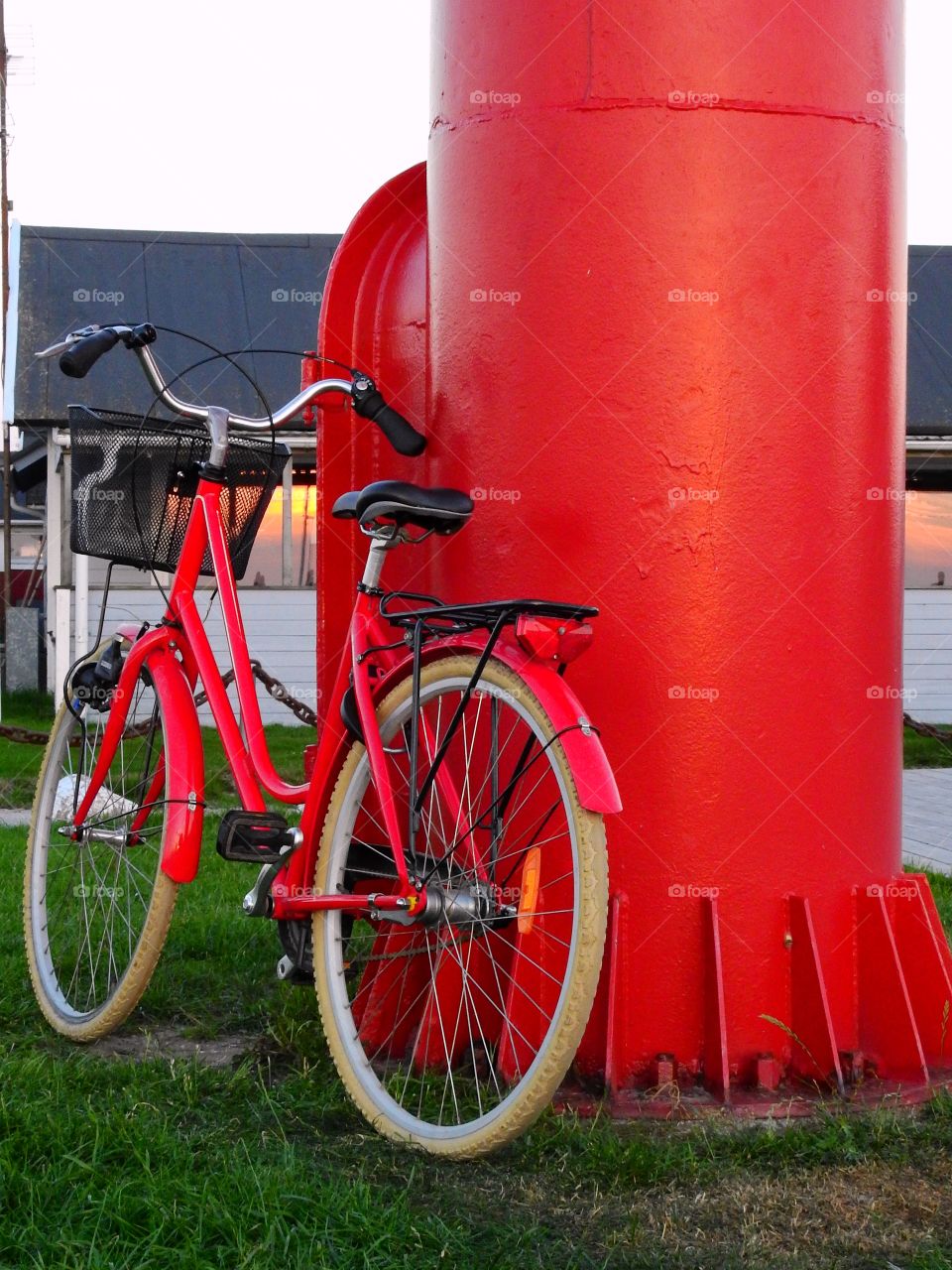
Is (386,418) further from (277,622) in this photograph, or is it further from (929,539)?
(929,539)

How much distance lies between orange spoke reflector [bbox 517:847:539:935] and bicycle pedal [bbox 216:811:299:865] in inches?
30.3

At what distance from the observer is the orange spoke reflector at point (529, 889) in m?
2.72

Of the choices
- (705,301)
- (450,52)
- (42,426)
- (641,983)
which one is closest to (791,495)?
(705,301)

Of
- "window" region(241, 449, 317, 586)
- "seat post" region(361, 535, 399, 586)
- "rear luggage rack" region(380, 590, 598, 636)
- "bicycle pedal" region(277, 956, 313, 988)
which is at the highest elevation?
"window" region(241, 449, 317, 586)

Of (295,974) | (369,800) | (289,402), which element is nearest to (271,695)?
(369,800)

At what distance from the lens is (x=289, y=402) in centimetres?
356

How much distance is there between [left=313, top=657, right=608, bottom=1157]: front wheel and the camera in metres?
2.65

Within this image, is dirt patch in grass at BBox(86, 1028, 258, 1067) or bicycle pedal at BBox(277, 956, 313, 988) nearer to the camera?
bicycle pedal at BBox(277, 956, 313, 988)

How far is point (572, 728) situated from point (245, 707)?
1119mm

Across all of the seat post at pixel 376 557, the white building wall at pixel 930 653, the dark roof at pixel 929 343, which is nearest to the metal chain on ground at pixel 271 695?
the seat post at pixel 376 557

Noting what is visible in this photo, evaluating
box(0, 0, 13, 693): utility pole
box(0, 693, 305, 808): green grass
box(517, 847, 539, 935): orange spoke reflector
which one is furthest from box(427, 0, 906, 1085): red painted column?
box(0, 0, 13, 693): utility pole

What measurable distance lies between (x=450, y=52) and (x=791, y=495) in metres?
1.39

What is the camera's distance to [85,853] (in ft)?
13.6

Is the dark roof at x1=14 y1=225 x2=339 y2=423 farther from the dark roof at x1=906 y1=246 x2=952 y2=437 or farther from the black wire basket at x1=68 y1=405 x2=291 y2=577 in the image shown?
the black wire basket at x1=68 y1=405 x2=291 y2=577
